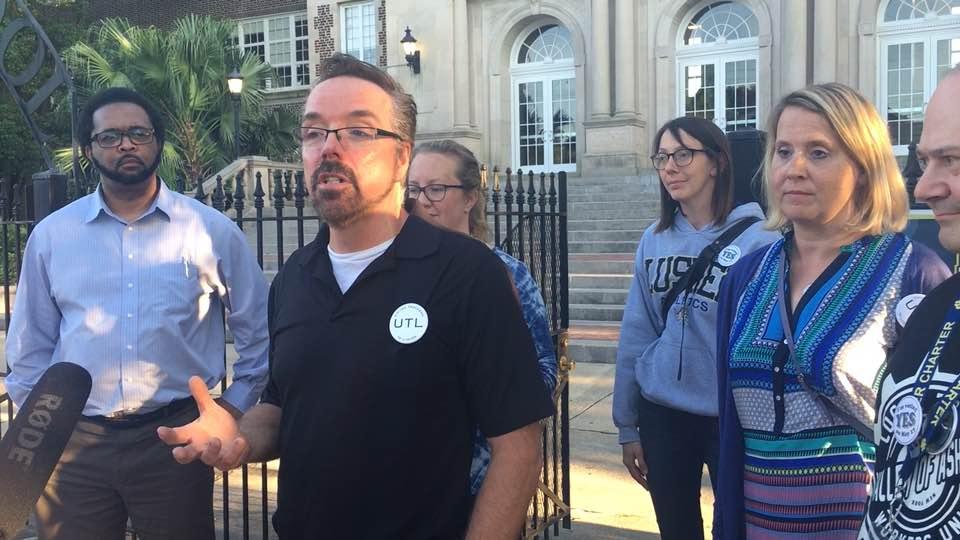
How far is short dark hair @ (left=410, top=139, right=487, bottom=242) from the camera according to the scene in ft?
10.1

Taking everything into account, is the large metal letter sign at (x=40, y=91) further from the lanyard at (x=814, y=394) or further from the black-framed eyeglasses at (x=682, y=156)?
the lanyard at (x=814, y=394)

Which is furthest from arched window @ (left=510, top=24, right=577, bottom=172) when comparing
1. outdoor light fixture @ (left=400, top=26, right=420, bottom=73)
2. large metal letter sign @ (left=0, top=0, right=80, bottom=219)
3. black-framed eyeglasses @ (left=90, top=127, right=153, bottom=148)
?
black-framed eyeglasses @ (left=90, top=127, right=153, bottom=148)

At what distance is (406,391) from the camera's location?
1888 millimetres

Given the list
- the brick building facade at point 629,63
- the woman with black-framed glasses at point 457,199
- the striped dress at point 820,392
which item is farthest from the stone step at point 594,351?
the brick building facade at point 629,63

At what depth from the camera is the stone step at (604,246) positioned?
12.6 meters

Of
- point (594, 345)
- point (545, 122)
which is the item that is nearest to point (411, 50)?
point (545, 122)

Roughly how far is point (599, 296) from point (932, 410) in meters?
9.02

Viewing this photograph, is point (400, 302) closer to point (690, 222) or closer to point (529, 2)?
point (690, 222)

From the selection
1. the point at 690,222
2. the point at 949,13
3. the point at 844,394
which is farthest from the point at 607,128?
the point at 844,394

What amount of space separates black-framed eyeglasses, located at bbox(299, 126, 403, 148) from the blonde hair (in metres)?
1.24

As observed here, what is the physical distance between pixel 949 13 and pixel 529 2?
8.97m

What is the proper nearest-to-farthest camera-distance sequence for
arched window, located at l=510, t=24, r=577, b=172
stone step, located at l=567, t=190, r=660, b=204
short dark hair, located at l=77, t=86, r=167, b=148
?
1. short dark hair, located at l=77, t=86, r=167, b=148
2. stone step, located at l=567, t=190, r=660, b=204
3. arched window, located at l=510, t=24, r=577, b=172

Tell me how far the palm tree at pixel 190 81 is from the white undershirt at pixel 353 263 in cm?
1825

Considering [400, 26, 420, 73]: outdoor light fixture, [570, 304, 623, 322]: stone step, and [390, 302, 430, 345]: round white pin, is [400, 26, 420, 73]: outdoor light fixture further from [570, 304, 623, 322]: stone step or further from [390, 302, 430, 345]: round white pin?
[390, 302, 430, 345]: round white pin
